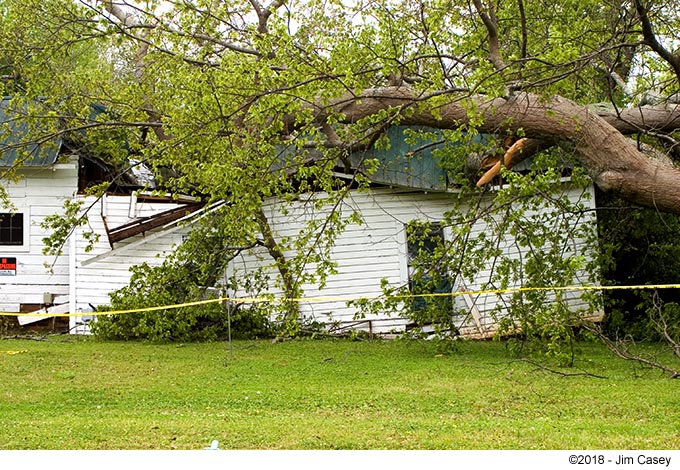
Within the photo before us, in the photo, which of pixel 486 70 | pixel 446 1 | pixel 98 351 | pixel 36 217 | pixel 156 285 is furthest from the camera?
pixel 36 217

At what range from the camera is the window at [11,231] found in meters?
19.5

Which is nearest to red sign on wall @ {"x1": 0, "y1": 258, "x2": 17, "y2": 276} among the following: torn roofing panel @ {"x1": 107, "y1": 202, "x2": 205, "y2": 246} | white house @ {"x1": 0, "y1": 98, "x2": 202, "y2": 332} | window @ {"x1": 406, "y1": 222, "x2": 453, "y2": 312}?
white house @ {"x1": 0, "y1": 98, "x2": 202, "y2": 332}

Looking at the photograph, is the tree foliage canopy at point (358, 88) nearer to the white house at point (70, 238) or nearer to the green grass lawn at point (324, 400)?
the green grass lawn at point (324, 400)

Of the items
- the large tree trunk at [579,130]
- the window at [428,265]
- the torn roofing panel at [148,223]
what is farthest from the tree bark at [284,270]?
the large tree trunk at [579,130]

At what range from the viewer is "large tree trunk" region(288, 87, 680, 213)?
41.1 ft

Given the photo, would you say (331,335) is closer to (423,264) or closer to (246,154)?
(423,264)

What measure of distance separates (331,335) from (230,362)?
4.46 m

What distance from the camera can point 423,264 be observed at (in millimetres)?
14055

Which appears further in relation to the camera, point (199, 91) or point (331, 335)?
point (331, 335)

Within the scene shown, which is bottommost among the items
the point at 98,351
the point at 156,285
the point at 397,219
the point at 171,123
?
the point at 98,351

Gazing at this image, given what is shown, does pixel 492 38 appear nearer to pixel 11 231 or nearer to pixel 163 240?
pixel 163 240

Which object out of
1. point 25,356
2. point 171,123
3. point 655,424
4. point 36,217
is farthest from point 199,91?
point 36,217

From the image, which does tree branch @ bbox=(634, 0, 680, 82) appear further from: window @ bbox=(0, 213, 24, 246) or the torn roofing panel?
window @ bbox=(0, 213, 24, 246)

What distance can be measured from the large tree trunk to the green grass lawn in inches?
95.8
